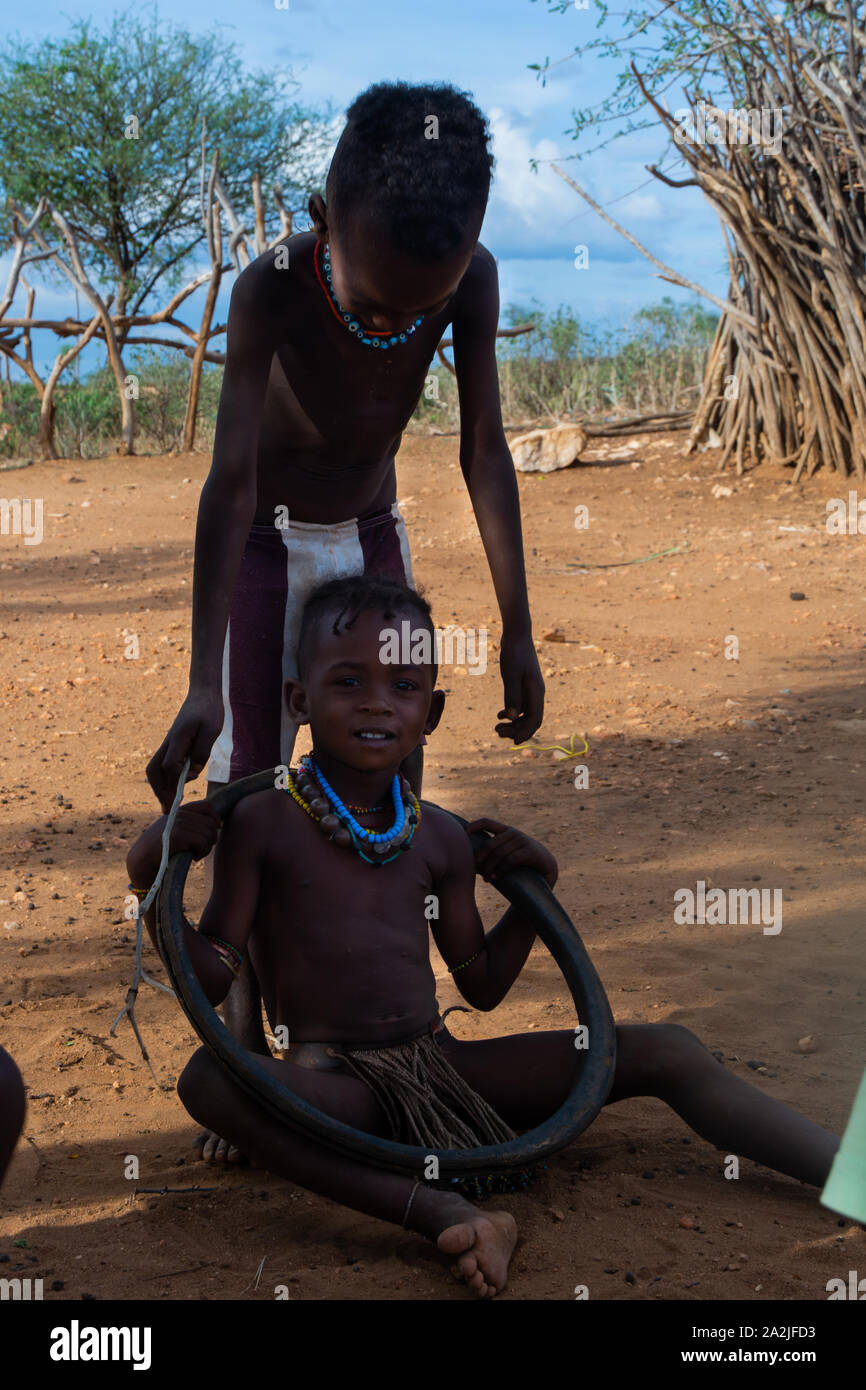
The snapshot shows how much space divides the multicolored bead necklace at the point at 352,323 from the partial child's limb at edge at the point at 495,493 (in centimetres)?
22

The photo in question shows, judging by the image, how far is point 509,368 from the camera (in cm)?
1574

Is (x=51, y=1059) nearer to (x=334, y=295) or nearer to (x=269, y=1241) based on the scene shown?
(x=269, y=1241)

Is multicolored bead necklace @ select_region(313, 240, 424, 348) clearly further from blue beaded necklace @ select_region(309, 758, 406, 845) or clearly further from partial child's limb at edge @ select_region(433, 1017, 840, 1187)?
partial child's limb at edge @ select_region(433, 1017, 840, 1187)

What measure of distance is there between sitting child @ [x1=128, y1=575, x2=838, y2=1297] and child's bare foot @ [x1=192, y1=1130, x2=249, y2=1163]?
0.22 meters

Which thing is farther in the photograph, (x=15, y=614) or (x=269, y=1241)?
(x=15, y=614)

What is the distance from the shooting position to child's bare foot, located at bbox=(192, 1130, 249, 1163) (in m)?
2.37

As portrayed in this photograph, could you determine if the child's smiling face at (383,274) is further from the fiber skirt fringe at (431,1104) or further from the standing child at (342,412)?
the fiber skirt fringe at (431,1104)

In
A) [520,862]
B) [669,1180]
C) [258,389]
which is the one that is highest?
[258,389]

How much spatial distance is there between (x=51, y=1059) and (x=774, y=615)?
199 inches

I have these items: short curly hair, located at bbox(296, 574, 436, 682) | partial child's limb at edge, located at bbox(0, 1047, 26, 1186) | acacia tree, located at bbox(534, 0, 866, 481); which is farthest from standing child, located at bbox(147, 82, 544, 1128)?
acacia tree, located at bbox(534, 0, 866, 481)

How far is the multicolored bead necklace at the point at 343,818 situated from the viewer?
7.63ft

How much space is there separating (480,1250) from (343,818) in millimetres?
791
